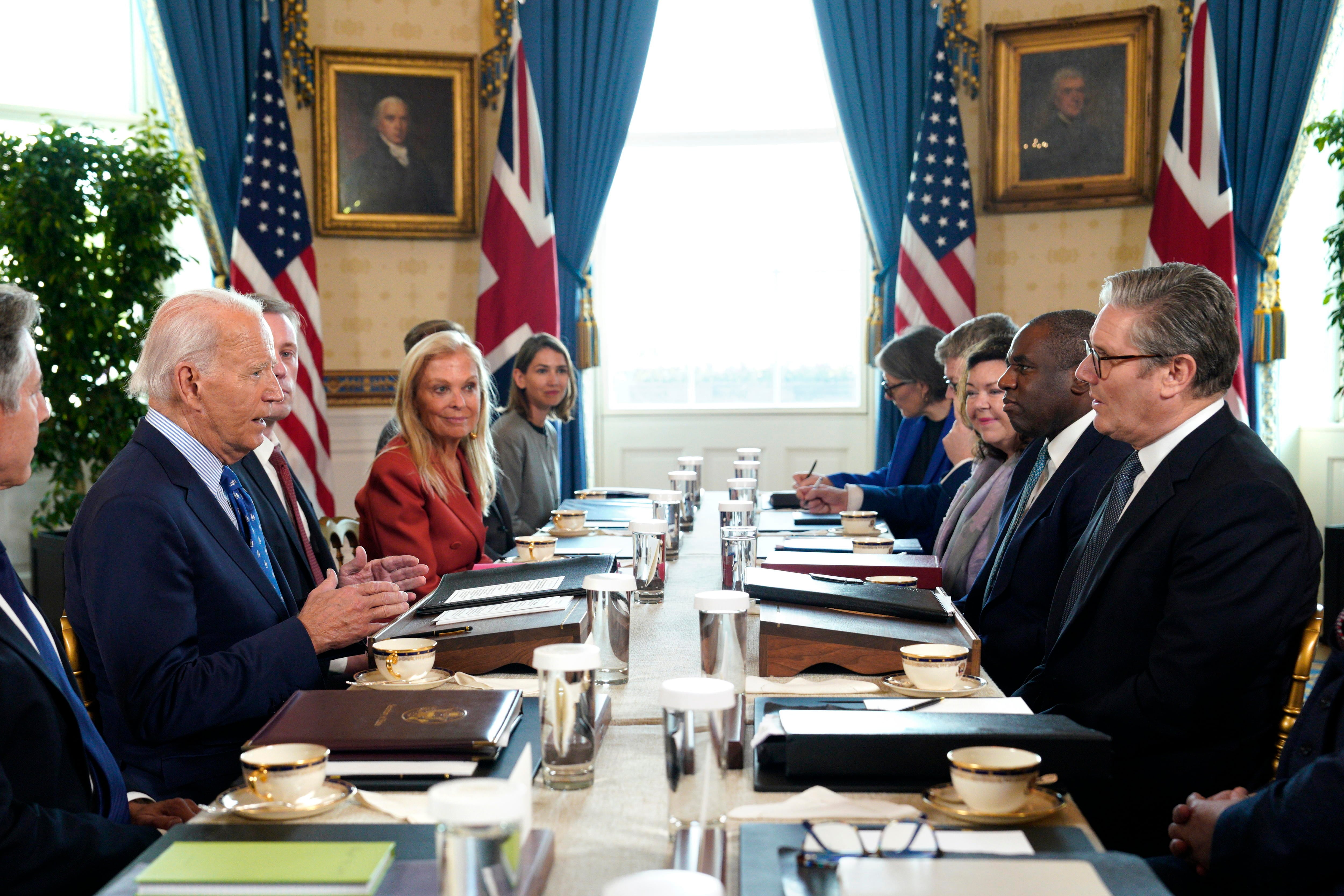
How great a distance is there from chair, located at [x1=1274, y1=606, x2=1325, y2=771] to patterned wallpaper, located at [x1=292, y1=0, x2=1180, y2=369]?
4.78 m

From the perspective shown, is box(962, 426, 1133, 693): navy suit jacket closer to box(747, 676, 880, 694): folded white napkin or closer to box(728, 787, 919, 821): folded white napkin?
box(747, 676, 880, 694): folded white napkin

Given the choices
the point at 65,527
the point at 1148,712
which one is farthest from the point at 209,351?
the point at 65,527

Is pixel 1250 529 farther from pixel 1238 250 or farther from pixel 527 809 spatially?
pixel 1238 250

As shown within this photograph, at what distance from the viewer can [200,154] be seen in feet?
20.5

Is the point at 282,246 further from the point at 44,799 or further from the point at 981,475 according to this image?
the point at 44,799

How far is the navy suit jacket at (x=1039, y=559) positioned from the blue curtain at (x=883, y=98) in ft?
12.3

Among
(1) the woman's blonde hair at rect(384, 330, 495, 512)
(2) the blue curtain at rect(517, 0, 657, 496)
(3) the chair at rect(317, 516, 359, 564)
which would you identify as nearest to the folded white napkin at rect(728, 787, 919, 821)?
(1) the woman's blonde hair at rect(384, 330, 495, 512)

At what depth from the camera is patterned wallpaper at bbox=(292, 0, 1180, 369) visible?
20.5ft

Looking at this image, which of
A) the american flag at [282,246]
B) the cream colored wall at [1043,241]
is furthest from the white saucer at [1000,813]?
the cream colored wall at [1043,241]

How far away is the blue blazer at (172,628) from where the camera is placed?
175 centimetres

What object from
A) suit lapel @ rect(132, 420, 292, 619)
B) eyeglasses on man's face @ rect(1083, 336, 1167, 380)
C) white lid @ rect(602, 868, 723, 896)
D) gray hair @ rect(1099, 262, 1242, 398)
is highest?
gray hair @ rect(1099, 262, 1242, 398)

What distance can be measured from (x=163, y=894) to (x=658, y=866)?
47 cm

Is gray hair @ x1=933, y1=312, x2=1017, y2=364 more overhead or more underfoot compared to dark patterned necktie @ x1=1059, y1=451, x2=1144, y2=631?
more overhead

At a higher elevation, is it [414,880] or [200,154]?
[200,154]
